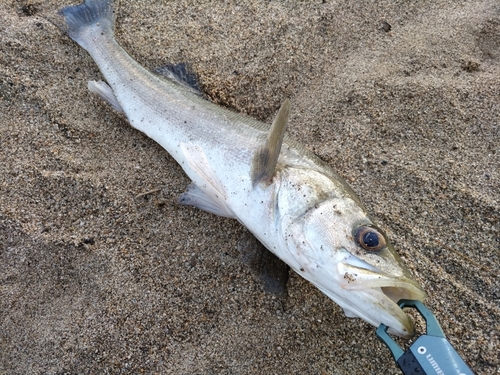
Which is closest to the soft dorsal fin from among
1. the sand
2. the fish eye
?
the sand

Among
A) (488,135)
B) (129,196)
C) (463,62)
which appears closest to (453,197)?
(488,135)

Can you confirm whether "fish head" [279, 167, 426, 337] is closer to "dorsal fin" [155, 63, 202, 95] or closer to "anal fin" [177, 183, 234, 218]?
"anal fin" [177, 183, 234, 218]

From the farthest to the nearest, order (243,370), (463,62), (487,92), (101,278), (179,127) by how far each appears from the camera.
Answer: (463,62)
(487,92)
(179,127)
(101,278)
(243,370)

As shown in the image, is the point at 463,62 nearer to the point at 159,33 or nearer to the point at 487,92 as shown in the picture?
the point at 487,92

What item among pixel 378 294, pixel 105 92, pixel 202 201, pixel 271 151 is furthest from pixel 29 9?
pixel 378 294

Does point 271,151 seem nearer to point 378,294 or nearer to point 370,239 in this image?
point 370,239

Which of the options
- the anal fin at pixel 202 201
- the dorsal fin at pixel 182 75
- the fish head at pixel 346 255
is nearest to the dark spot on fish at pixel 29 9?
the dorsal fin at pixel 182 75
